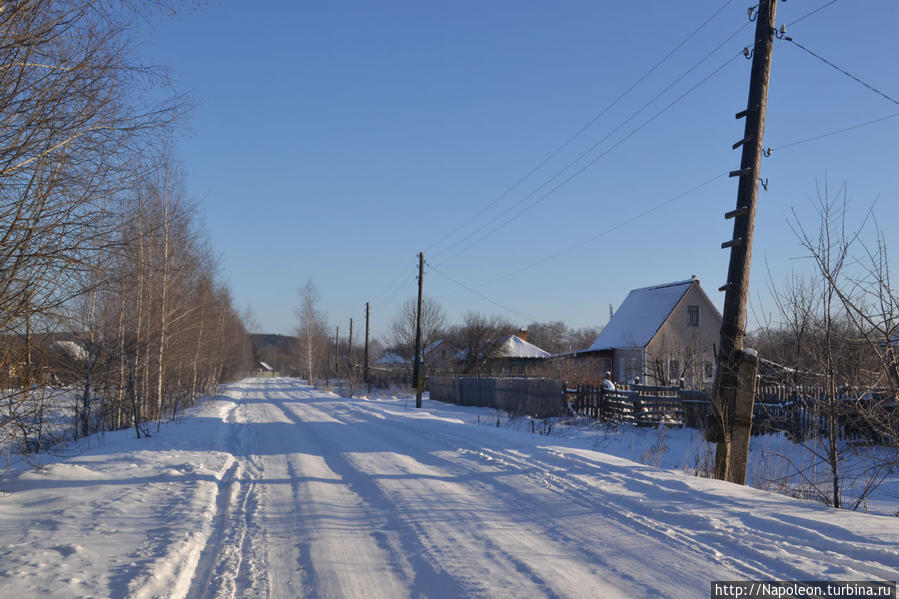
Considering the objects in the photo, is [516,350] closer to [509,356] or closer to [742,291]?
[509,356]

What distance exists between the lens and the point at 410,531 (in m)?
6.21

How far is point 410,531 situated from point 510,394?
927 inches

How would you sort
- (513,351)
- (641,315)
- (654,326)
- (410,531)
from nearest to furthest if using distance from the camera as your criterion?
(410,531) → (654,326) → (641,315) → (513,351)

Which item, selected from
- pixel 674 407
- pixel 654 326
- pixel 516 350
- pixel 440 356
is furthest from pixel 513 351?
pixel 674 407

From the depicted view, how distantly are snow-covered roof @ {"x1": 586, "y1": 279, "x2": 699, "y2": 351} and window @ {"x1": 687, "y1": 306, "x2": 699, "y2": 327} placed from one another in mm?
1444

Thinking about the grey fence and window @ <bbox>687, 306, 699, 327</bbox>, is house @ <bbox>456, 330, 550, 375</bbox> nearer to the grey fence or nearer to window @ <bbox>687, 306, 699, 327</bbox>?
Answer: the grey fence

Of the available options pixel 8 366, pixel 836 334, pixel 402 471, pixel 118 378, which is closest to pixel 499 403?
pixel 118 378

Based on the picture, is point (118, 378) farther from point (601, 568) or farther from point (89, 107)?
point (601, 568)

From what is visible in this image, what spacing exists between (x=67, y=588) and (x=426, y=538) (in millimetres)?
2979

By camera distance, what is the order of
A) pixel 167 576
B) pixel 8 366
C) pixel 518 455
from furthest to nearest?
1. pixel 518 455
2. pixel 8 366
3. pixel 167 576

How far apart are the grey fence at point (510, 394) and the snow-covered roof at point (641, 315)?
9343 millimetres

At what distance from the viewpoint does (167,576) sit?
4.84m

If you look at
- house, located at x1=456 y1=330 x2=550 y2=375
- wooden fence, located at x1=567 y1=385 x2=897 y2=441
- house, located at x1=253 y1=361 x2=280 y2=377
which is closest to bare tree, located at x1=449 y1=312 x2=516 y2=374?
house, located at x1=456 y1=330 x2=550 y2=375

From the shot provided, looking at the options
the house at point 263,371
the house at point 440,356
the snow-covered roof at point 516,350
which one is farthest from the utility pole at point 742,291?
the house at point 263,371
